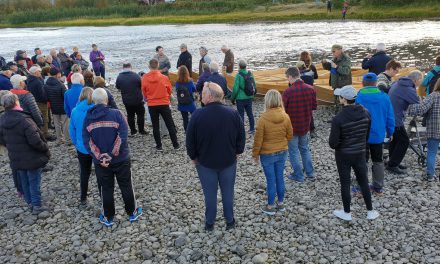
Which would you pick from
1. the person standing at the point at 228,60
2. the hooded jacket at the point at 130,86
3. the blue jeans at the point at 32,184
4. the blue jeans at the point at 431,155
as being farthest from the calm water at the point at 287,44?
the blue jeans at the point at 32,184

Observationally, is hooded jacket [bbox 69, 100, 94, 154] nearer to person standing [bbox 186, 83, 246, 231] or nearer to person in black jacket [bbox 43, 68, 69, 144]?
person standing [bbox 186, 83, 246, 231]

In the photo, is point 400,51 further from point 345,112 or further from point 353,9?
point 353,9

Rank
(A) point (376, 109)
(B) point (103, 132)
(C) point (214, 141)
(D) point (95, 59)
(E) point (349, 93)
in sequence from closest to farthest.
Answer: (C) point (214, 141) → (E) point (349, 93) → (B) point (103, 132) → (A) point (376, 109) → (D) point (95, 59)

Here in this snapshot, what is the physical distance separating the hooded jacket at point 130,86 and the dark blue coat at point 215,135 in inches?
181

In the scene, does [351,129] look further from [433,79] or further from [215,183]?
[433,79]

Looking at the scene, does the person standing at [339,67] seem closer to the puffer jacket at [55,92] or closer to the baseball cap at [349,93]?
the baseball cap at [349,93]

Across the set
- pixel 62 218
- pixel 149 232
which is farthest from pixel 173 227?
pixel 62 218

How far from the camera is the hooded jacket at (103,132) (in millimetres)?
5594

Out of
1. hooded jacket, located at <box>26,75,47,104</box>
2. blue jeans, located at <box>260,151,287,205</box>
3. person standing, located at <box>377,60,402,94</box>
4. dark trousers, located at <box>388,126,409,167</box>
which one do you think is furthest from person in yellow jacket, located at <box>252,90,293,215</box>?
hooded jacket, located at <box>26,75,47,104</box>

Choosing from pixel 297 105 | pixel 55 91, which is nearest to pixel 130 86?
pixel 55 91

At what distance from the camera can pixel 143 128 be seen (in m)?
10.5

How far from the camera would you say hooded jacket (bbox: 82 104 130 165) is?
18.4 feet

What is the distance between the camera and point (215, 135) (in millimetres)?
5238

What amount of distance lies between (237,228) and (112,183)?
197 cm
